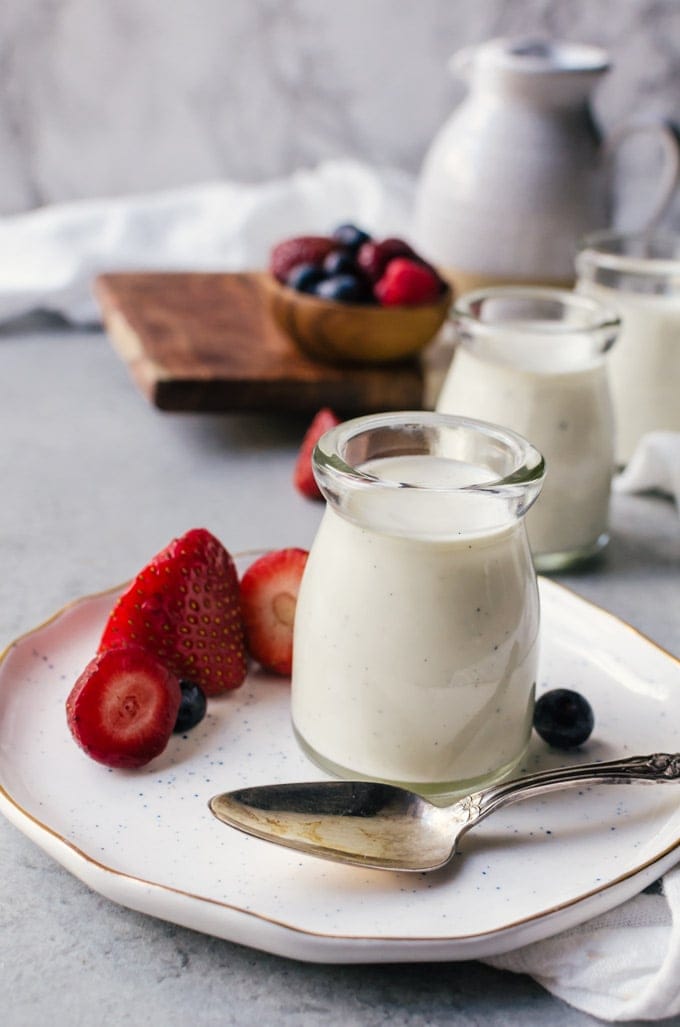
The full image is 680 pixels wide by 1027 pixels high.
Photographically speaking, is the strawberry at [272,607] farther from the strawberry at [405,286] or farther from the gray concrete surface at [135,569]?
the strawberry at [405,286]

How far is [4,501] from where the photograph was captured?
51.8 inches

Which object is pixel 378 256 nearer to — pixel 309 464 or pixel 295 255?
pixel 295 255

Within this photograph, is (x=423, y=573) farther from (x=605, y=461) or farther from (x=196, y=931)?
(x=605, y=461)

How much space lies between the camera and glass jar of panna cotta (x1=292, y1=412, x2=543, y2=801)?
2.41 feet

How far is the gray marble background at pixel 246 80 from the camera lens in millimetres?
2223

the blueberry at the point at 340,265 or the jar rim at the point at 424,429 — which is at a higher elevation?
Answer: the jar rim at the point at 424,429

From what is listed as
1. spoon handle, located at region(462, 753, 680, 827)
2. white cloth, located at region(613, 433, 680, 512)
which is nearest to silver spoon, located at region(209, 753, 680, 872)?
spoon handle, located at region(462, 753, 680, 827)

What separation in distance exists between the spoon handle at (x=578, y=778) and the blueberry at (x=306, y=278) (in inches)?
33.5

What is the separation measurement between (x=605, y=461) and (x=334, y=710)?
1.67ft

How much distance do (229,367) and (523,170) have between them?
1.60 ft

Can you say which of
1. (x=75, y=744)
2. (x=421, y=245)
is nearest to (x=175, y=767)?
(x=75, y=744)

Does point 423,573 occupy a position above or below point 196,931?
above

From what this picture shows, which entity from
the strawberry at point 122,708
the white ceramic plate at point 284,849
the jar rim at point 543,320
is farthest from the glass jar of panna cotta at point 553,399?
the strawberry at point 122,708

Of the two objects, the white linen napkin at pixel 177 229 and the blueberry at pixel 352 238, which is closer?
the blueberry at pixel 352 238
